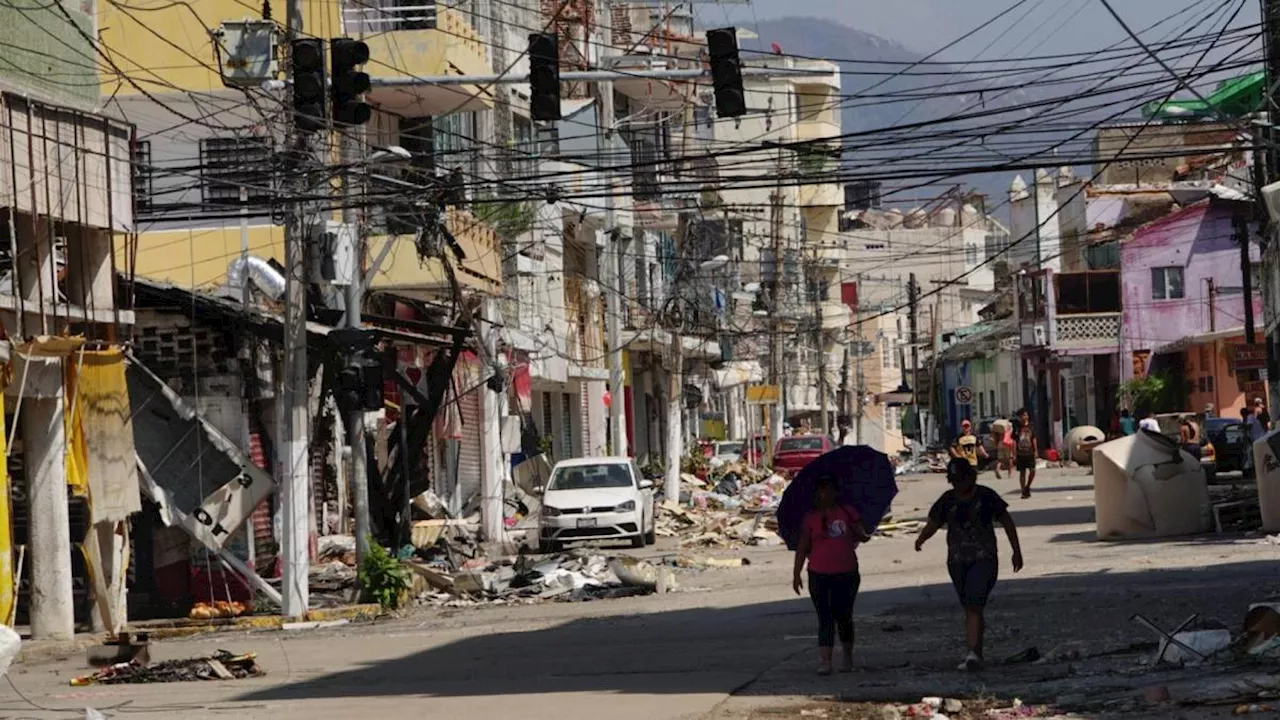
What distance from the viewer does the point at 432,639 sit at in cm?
2220

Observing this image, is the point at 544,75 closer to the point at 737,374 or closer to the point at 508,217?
the point at 508,217

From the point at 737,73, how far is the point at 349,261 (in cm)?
706

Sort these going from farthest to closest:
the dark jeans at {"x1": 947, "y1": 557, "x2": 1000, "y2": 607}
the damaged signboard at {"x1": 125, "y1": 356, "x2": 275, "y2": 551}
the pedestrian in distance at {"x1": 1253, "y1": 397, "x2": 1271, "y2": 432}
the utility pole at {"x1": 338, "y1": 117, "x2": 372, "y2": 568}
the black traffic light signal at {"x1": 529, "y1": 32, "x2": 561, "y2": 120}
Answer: the pedestrian in distance at {"x1": 1253, "y1": 397, "x2": 1271, "y2": 432}, the utility pole at {"x1": 338, "y1": 117, "x2": 372, "y2": 568}, the damaged signboard at {"x1": 125, "y1": 356, "x2": 275, "y2": 551}, the black traffic light signal at {"x1": 529, "y1": 32, "x2": 561, "y2": 120}, the dark jeans at {"x1": 947, "y1": 557, "x2": 1000, "y2": 607}

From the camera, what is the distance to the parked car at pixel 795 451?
6638 centimetres

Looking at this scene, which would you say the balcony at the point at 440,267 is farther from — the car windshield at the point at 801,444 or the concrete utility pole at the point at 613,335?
the car windshield at the point at 801,444

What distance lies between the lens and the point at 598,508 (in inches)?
1427

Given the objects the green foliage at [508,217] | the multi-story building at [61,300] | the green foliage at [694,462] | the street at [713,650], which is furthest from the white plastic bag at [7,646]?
the green foliage at [694,462]

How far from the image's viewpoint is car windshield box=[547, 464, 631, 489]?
3756 centimetres

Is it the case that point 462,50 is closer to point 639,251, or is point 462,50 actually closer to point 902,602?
point 902,602

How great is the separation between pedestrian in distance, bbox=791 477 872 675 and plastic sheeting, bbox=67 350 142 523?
9743mm

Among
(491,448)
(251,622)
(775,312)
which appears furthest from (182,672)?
Answer: (775,312)

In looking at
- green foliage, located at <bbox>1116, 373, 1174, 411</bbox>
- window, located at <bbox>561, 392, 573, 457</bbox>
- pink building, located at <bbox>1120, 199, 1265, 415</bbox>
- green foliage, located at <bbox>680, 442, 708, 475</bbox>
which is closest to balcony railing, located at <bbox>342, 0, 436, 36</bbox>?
window, located at <bbox>561, 392, 573, 457</bbox>

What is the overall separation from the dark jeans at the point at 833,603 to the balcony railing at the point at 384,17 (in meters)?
22.5

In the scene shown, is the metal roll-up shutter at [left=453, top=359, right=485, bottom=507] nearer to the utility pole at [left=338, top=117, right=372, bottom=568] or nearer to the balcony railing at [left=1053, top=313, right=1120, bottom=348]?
the utility pole at [left=338, top=117, right=372, bottom=568]
